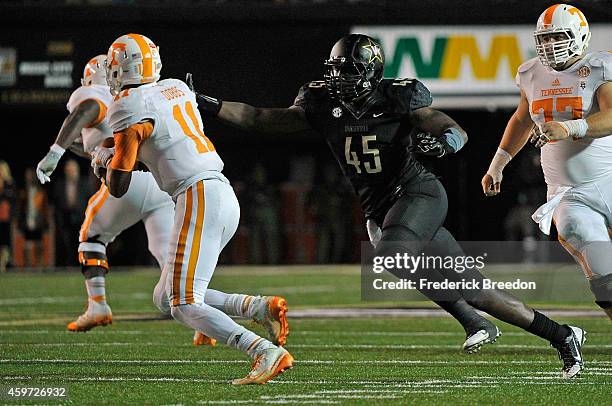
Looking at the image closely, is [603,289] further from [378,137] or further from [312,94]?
[312,94]

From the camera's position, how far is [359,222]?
17.5 meters

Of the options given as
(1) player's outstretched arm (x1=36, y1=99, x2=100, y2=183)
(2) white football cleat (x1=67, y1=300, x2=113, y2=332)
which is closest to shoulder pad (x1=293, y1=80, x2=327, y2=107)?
(1) player's outstretched arm (x1=36, y1=99, x2=100, y2=183)

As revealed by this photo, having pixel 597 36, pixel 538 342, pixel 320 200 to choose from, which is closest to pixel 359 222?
pixel 320 200

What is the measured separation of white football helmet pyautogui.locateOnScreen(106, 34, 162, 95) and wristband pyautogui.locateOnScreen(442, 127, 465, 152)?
4.64ft

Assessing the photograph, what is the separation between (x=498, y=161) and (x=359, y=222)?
35.7ft

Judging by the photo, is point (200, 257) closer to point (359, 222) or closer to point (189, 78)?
point (189, 78)

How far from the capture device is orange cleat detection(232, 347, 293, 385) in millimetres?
5383

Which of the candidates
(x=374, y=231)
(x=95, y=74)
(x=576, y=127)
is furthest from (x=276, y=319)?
(x=95, y=74)

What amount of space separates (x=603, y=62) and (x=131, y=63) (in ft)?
7.77

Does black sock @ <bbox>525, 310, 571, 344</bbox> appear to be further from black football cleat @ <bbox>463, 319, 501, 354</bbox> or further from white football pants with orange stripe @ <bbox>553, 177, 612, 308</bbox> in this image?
white football pants with orange stripe @ <bbox>553, 177, 612, 308</bbox>

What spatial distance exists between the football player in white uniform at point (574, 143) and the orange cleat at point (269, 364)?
171cm

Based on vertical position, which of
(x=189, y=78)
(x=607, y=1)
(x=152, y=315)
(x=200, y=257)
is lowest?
(x=152, y=315)

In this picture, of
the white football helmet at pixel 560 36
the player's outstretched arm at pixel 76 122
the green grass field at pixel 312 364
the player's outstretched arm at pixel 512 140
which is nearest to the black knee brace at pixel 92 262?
the green grass field at pixel 312 364

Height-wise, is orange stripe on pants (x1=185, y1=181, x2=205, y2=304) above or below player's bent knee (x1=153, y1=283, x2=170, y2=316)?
above
